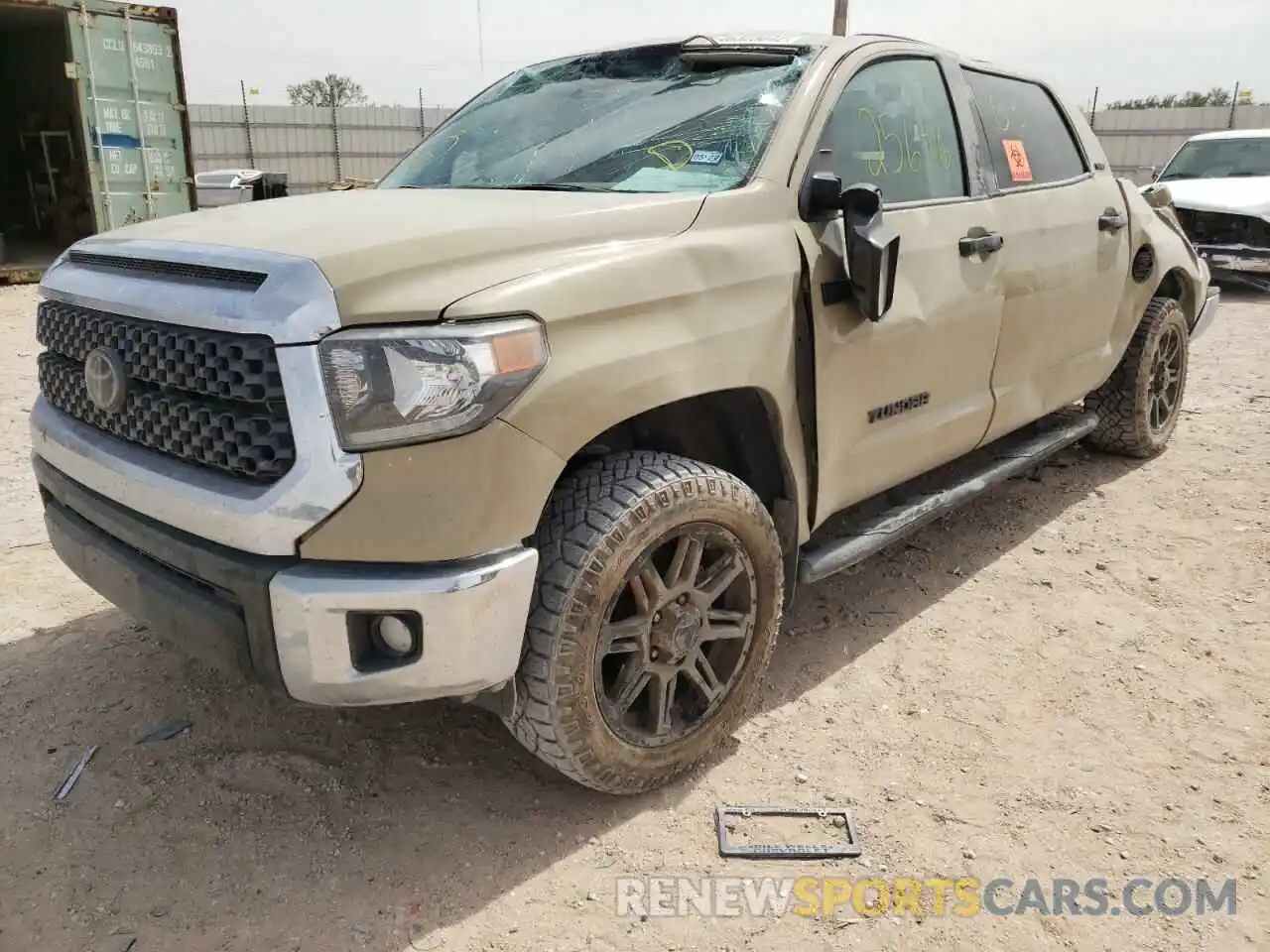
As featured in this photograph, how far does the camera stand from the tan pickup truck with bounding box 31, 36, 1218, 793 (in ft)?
6.60

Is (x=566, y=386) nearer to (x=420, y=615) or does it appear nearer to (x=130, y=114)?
(x=420, y=615)

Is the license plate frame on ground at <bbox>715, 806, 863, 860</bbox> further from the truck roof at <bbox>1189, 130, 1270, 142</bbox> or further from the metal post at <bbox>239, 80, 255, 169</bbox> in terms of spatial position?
the metal post at <bbox>239, 80, 255, 169</bbox>

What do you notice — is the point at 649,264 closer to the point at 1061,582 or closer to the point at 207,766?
the point at 207,766

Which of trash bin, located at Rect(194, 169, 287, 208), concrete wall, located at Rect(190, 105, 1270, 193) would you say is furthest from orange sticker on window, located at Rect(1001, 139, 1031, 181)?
concrete wall, located at Rect(190, 105, 1270, 193)

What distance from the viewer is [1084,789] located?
8.65 feet

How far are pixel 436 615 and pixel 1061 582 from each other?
2.79 metres

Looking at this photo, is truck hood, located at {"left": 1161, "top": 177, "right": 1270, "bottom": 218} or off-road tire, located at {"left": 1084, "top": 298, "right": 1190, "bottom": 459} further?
truck hood, located at {"left": 1161, "top": 177, "right": 1270, "bottom": 218}

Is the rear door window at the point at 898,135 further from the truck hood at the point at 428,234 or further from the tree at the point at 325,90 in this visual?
the tree at the point at 325,90

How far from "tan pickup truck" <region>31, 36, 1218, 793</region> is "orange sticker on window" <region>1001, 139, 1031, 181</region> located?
0.56 ft

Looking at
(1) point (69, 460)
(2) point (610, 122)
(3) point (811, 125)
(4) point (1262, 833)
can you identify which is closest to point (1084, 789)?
(4) point (1262, 833)

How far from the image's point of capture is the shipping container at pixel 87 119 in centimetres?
1096

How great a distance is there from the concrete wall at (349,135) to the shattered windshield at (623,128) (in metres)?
18.7

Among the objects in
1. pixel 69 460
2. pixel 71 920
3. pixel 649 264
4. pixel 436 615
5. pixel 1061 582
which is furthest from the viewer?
pixel 1061 582

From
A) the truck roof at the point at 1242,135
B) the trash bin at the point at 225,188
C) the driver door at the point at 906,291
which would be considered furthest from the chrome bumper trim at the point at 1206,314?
the trash bin at the point at 225,188
